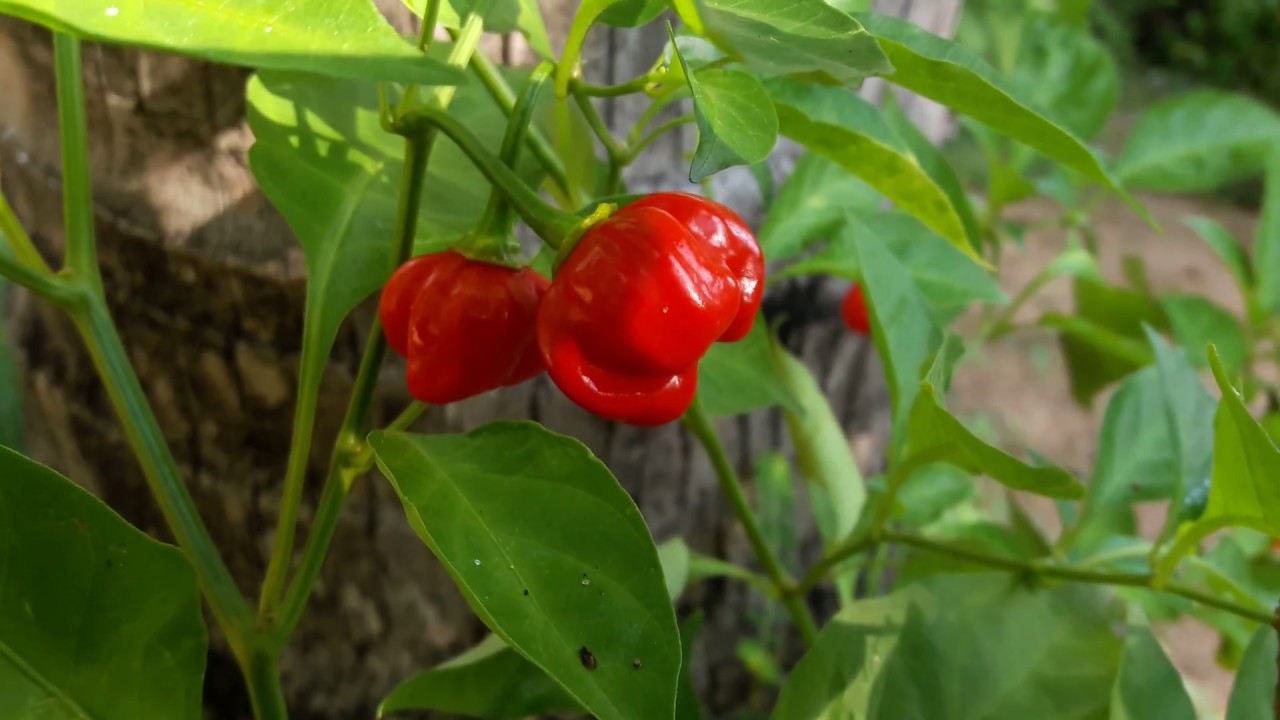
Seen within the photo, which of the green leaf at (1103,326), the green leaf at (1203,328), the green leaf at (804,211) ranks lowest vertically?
the green leaf at (1103,326)

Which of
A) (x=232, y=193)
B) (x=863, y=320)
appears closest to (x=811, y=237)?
(x=863, y=320)

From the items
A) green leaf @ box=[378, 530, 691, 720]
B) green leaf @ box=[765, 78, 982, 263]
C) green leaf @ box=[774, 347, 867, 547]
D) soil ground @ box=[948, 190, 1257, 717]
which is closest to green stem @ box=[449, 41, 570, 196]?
green leaf @ box=[765, 78, 982, 263]

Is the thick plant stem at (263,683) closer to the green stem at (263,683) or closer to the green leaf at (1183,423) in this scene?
the green stem at (263,683)

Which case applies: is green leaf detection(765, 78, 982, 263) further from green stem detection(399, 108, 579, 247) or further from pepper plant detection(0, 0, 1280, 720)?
green stem detection(399, 108, 579, 247)

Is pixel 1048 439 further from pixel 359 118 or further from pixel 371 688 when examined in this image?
pixel 359 118

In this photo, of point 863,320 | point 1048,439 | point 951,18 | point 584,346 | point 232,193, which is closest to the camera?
point 584,346

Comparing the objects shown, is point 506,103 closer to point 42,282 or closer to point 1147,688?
point 42,282

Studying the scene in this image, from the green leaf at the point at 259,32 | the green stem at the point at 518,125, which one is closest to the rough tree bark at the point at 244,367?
the green stem at the point at 518,125
